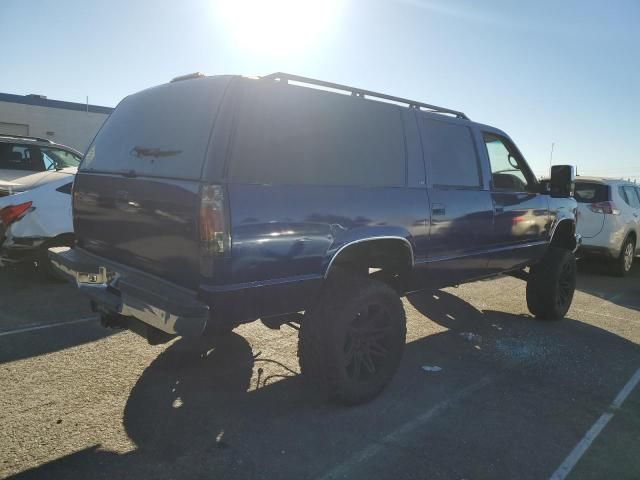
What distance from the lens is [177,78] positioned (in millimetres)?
3365

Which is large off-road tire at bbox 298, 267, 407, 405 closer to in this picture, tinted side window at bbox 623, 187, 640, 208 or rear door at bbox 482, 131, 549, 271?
rear door at bbox 482, 131, 549, 271

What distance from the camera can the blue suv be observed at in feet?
8.48

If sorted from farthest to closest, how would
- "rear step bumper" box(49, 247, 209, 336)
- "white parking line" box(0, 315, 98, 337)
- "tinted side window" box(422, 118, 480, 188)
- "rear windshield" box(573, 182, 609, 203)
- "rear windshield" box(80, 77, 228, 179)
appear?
"rear windshield" box(573, 182, 609, 203) < "white parking line" box(0, 315, 98, 337) < "tinted side window" box(422, 118, 480, 188) < "rear windshield" box(80, 77, 228, 179) < "rear step bumper" box(49, 247, 209, 336)

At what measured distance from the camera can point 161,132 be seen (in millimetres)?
3039

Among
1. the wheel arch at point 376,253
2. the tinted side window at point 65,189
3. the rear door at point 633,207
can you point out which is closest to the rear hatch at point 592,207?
the rear door at point 633,207

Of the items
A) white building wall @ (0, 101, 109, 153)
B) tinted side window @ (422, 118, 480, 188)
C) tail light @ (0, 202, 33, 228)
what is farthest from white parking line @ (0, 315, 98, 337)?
white building wall @ (0, 101, 109, 153)

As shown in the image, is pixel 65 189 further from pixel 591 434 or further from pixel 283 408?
pixel 591 434

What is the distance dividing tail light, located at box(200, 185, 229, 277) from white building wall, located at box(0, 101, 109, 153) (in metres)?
26.2

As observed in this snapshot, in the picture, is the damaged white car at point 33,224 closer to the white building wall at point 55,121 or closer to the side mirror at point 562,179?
the side mirror at point 562,179

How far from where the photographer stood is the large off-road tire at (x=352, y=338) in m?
3.07

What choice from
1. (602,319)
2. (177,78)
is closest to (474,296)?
(602,319)

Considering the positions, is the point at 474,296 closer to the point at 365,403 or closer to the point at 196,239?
the point at 365,403

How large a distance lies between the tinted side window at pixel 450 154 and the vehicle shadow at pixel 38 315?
10.7 ft

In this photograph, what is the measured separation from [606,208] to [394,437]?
289 inches
